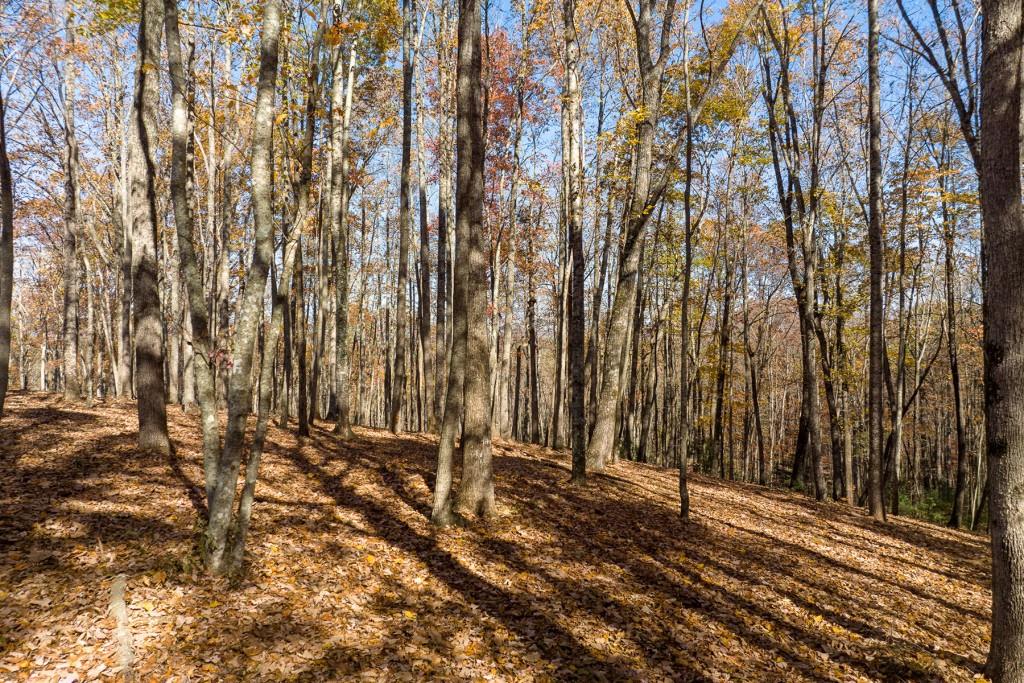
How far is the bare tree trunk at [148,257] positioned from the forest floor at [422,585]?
31.7 inches

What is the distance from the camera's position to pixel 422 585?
562 cm

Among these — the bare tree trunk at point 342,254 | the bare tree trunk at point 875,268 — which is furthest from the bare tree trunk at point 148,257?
the bare tree trunk at point 875,268

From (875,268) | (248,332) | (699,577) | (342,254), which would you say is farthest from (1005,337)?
(342,254)

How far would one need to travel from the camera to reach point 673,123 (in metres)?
18.0

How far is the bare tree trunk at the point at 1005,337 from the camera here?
4.20 metres

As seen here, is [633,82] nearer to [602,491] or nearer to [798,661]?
[602,491]

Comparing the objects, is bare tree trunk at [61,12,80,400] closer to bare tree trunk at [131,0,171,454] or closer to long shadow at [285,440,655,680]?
bare tree trunk at [131,0,171,454]

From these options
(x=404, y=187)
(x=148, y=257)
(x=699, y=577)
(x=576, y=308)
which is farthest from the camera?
(x=404, y=187)

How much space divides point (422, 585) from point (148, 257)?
20.8ft

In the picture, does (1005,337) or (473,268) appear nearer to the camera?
(1005,337)

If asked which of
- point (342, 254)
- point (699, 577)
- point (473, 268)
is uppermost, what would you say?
point (342, 254)

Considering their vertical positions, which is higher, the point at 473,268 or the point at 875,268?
the point at 875,268

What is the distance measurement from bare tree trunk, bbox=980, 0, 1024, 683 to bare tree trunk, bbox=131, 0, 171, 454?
32.9 ft

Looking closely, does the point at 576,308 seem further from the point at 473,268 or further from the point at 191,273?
the point at 191,273
